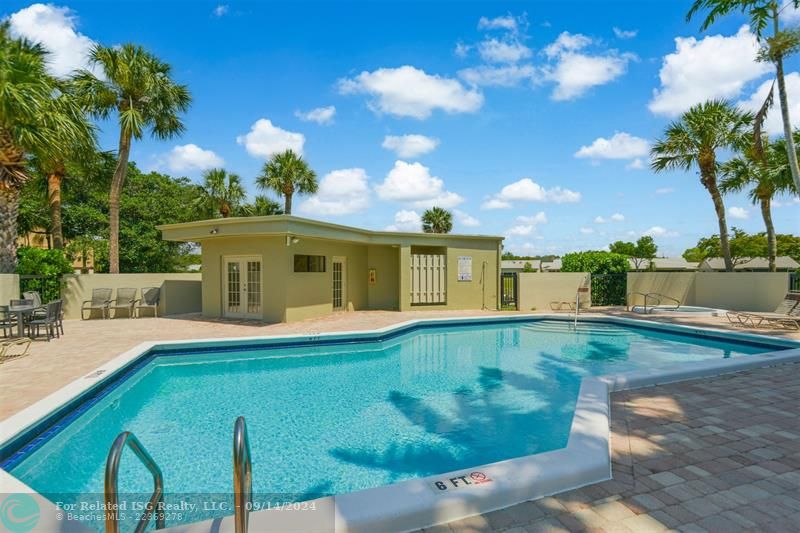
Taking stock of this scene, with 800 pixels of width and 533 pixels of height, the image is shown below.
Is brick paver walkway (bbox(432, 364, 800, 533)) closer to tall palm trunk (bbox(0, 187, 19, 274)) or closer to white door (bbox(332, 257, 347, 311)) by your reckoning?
white door (bbox(332, 257, 347, 311))

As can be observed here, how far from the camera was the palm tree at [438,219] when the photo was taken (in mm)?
31438

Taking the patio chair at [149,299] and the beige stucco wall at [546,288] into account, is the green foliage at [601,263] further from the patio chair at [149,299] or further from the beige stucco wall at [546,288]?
the patio chair at [149,299]

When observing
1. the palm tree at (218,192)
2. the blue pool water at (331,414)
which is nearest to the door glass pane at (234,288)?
the blue pool water at (331,414)

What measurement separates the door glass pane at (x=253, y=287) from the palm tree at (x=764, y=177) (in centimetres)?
1792

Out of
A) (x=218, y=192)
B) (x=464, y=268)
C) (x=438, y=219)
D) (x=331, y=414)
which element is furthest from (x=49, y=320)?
(x=438, y=219)

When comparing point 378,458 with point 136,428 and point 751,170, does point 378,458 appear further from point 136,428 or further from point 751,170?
point 751,170

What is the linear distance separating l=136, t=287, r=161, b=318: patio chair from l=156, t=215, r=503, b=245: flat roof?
91.7 inches

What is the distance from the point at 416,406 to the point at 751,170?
18421 mm

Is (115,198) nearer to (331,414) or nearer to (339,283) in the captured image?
(339,283)

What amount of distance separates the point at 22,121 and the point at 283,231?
6.66 meters

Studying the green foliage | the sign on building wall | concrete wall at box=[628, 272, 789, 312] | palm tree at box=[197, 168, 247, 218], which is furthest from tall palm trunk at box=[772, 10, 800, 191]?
palm tree at box=[197, 168, 247, 218]

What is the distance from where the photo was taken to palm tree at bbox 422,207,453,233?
31438mm

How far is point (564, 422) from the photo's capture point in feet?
17.9

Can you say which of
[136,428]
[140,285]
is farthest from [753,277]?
[140,285]
